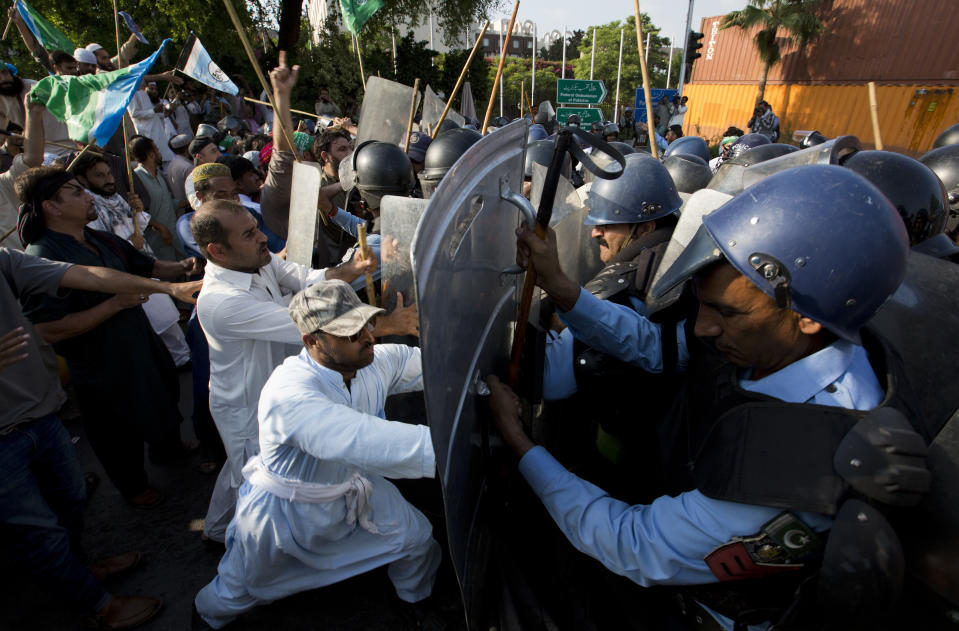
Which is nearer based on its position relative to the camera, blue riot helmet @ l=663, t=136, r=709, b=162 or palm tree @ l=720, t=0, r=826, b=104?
blue riot helmet @ l=663, t=136, r=709, b=162

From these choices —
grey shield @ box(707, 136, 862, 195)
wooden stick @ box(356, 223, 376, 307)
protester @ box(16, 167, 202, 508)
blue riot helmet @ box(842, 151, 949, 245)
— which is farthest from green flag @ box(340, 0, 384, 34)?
blue riot helmet @ box(842, 151, 949, 245)

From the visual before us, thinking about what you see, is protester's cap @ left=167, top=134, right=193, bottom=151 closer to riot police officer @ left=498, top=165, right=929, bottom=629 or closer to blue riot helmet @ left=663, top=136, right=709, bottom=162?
blue riot helmet @ left=663, top=136, right=709, bottom=162

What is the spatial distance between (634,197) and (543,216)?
1239 millimetres

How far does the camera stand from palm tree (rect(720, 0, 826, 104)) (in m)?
22.5

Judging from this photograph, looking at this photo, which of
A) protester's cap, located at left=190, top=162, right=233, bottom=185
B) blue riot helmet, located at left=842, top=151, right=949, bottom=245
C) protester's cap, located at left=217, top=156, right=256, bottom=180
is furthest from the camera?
protester's cap, located at left=217, top=156, right=256, bottom=180

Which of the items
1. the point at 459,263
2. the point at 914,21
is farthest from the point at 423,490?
the point at 914,21

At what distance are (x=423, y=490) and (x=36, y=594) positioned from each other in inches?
81.4

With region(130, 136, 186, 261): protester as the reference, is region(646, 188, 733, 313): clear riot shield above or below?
above

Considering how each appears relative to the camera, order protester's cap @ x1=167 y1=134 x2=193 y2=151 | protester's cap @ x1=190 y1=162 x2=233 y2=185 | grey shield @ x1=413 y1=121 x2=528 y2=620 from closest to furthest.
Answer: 1. grey shield @ x1=413 y1=121 x2=528 y2=620
2. protester's cap @ x1=190 y1=162 x2=233 y2=185
3. protester's cap @ x1=167 y1=134 x2=193 y2=151

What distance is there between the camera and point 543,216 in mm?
1435

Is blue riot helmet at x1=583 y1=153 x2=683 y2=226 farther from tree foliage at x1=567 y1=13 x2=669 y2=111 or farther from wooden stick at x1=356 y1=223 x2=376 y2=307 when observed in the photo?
tree foliage at x1=567 y1=13 x2=669 y2=111

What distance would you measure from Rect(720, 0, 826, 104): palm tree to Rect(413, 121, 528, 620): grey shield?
27682mm

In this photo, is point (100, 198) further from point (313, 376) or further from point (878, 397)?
point (878, 397)

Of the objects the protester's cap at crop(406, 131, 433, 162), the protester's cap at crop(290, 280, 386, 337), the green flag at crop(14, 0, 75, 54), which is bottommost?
the protester's cap at crop(290, 280, 386, 337)
